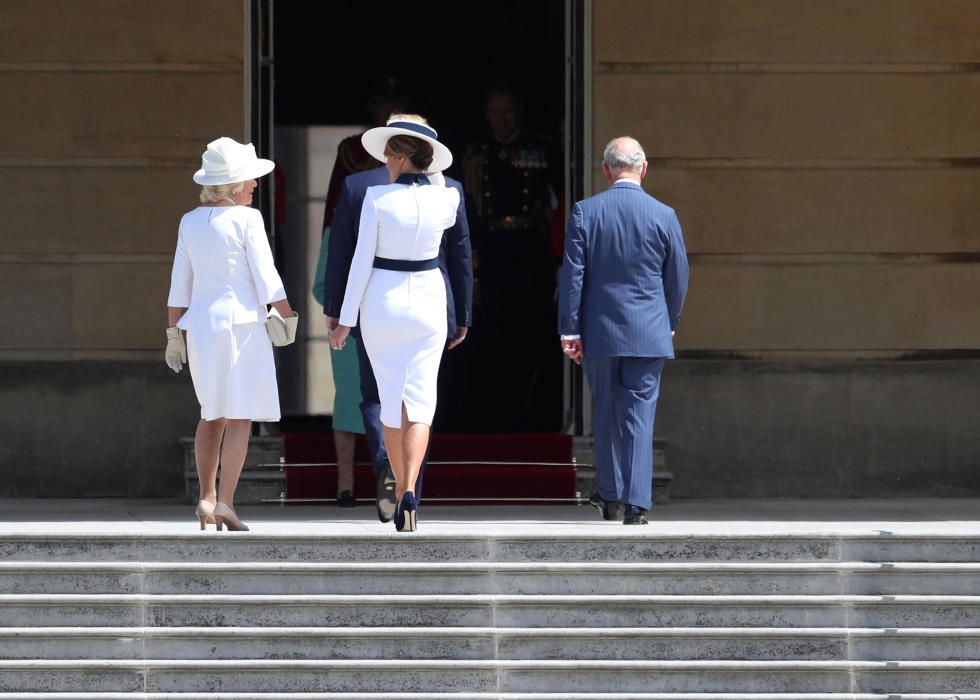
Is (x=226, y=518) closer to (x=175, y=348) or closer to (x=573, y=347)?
(x=175, y=348)

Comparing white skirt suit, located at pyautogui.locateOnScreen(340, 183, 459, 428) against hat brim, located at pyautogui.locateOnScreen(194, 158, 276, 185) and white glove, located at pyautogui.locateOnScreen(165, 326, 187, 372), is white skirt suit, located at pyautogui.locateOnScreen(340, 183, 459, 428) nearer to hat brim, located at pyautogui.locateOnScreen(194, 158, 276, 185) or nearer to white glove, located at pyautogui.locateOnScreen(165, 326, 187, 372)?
hat brim, located at pyautogui.locateOnScreen(194, 158, 276, 185)

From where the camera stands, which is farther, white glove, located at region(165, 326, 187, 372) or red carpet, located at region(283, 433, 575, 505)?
red carpet, located at region(283, 433, 575, 505)

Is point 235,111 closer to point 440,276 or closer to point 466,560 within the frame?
point 440,276

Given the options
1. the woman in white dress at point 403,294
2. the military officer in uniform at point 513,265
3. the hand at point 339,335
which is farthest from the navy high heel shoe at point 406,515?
the military officer in uniform at point 513,265

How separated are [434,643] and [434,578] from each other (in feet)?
0.93

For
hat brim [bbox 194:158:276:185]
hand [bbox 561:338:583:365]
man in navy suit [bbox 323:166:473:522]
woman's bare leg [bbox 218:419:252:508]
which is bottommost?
woman's bare leg [bbox 218:419:252:508]

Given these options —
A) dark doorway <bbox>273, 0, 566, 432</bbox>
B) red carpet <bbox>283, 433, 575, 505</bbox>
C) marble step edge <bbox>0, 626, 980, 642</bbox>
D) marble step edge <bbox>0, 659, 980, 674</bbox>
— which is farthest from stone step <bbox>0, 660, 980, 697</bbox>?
dark doorway <bbox>273, 0, 566, 432</bbox>

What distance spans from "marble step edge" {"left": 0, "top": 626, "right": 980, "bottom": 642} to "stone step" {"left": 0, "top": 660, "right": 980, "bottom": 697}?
0.36ft

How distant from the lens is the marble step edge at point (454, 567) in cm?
766

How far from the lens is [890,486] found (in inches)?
428

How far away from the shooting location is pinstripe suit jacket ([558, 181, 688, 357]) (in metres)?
8.79

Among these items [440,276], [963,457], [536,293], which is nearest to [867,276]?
[963,457]

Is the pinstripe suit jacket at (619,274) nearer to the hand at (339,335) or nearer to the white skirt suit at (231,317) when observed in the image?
the hand at (339,335)

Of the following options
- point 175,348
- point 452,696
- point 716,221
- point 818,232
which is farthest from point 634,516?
point 818,232
